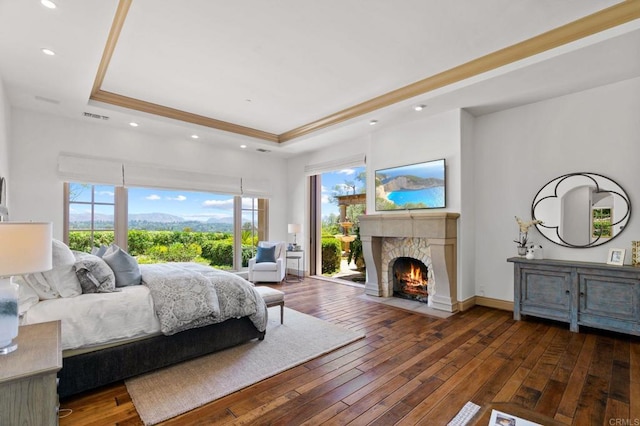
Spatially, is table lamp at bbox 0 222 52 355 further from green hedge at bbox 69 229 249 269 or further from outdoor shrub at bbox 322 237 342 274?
outdoor shrub at bbox 322 237 342 274

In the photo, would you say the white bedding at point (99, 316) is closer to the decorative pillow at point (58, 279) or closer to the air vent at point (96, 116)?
the decorative pillow at point (58, 279)

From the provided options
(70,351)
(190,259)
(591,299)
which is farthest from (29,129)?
(591,299)

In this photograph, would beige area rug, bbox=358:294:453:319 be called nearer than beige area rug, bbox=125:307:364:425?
No

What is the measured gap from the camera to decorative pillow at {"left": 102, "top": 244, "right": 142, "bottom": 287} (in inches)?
109

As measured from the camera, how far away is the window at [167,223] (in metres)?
4.86

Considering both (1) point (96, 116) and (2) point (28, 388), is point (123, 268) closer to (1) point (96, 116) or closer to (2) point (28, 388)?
(2) point (28, 388)

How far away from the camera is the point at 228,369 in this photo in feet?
8.55

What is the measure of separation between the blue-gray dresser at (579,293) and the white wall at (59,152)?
5465 mm

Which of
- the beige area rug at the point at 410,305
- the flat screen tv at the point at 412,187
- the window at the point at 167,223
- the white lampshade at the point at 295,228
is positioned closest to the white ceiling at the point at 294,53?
the flat screen tv at the point at 412,187

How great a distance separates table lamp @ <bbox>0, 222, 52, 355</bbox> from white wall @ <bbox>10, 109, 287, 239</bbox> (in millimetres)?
3564

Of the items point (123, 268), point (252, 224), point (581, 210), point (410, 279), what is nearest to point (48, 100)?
point (123, 268)

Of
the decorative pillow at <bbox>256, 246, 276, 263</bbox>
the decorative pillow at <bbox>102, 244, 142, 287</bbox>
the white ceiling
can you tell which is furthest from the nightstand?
the decorative pillow at <bbox>102, 244, 142, 287</bbox>

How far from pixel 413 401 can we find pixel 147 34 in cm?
382

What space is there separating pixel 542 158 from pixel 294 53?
3.41 meters
